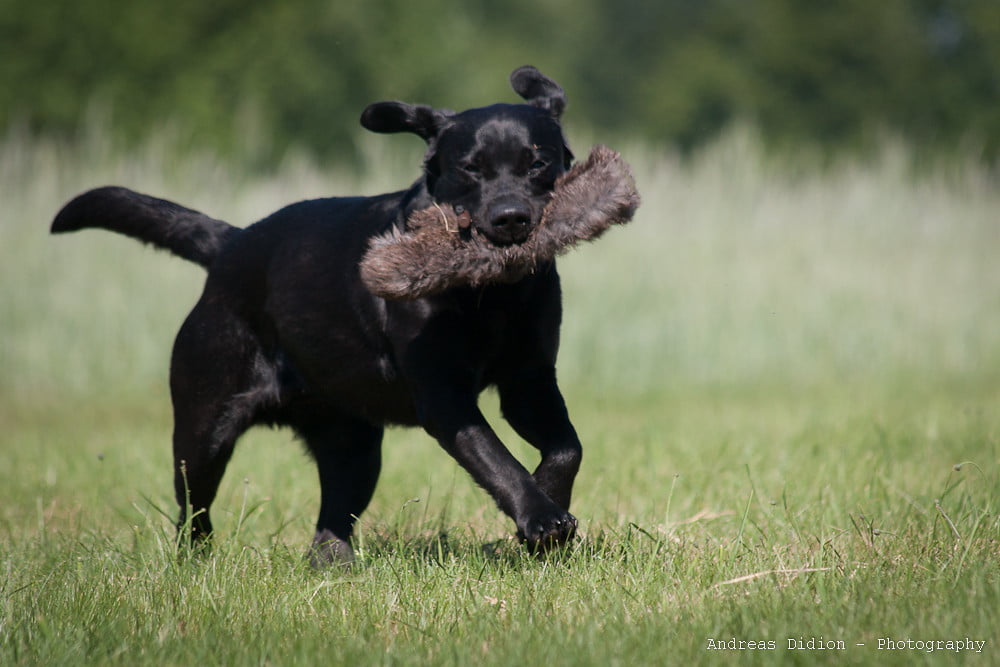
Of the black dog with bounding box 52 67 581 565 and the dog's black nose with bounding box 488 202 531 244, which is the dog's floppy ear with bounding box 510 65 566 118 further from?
the dog's black nose with bounding box 488 202 531 244

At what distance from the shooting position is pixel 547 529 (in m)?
3.29

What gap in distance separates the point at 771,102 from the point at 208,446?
103 ft

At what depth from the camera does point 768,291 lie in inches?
410

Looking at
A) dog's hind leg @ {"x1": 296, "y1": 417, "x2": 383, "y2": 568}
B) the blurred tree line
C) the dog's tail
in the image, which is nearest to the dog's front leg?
dog's hind leg @ {"x1": 296, "y1": 417, "x2": 383, "y2": 568}

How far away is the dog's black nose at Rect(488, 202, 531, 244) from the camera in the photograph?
11.6 feet

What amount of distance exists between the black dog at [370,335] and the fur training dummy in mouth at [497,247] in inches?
4.2

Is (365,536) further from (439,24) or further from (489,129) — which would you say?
(439,24)

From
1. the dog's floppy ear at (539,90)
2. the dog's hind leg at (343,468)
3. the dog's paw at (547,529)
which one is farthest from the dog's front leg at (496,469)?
the dog's floppy ear at (539,90)

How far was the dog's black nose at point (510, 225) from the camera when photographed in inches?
139

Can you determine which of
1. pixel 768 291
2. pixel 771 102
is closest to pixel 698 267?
pixel 768 291

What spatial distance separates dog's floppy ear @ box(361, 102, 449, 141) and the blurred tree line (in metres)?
16.9

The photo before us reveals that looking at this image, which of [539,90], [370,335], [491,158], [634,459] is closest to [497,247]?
[491,158]

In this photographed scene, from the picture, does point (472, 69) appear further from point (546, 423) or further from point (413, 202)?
point (546, 423)

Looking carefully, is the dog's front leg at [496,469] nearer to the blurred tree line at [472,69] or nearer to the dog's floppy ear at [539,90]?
the dog's floppy ear at [539,90]
